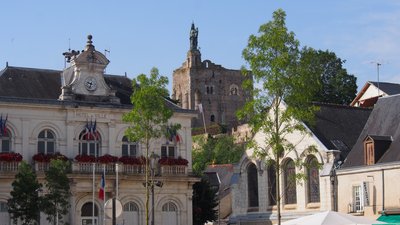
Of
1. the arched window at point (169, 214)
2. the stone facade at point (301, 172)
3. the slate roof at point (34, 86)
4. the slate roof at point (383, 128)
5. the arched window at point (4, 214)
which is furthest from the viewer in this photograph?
the arched window at point (169, 214)

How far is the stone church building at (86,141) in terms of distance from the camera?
2036 inches

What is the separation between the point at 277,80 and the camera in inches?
1529

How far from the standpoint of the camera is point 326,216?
107 ft

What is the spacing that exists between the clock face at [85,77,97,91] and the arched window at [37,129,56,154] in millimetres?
3666

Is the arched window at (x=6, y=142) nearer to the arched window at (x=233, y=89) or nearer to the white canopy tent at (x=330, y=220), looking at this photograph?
the white canopy tent at (x=330, y=220)

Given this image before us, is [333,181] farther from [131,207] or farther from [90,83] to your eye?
[90,83]

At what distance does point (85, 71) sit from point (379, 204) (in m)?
19.1

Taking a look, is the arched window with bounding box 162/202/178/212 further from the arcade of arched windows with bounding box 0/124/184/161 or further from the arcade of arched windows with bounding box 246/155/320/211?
the arcade of arched windows with bounding box 246/155/320/211

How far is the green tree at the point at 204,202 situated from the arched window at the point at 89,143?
8981 millimetres

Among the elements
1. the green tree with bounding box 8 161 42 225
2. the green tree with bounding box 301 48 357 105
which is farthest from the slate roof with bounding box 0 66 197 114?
the green tree with bounding box 301 48 357 105

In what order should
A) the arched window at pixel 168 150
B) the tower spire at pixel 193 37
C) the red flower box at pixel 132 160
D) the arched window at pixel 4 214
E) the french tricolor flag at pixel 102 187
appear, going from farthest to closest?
the tower spire at pixel 193 37 → the arched window at pixel 168 150 → the red flower box at pixel 132 160 → the arched window at pixel 4 214 → the french tricolor flag at pixel 102 187

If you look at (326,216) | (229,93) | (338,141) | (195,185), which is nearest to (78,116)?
(195,185)

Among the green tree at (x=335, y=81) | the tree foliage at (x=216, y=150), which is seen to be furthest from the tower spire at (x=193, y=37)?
the green tree at (x=335, y=81)

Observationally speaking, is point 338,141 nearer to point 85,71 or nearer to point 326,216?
point 85,71
